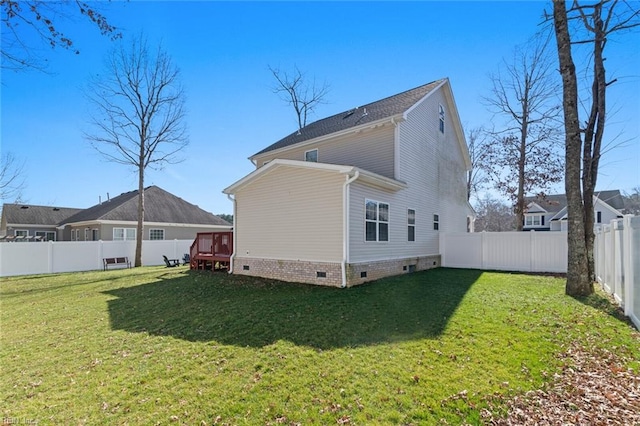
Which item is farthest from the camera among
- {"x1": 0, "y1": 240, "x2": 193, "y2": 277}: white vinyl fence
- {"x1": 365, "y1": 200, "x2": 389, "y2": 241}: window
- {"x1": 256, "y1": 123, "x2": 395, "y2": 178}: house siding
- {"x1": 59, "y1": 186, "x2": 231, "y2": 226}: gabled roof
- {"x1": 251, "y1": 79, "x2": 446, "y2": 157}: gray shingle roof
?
{"x1": 59, "y1": 186, "x2": 231, "y2": 226}: gabled roof

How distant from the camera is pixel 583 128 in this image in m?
11.0

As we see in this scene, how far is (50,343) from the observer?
18.6 ft

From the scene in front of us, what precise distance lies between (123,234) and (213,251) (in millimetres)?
12023

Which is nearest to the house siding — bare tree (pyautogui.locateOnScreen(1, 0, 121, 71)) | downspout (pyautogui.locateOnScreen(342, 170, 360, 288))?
downspout (pyautogui.locateOnScreen(342, 170, 360, 288))

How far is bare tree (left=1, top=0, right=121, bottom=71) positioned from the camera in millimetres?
4137

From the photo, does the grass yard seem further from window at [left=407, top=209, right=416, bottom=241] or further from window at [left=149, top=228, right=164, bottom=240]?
window at [left=149, top=228, right=164, bottom=240]

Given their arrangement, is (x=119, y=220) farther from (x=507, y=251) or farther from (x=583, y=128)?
(x=583, y=128)

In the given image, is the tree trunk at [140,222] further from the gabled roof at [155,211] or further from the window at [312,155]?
the window at [312,155]

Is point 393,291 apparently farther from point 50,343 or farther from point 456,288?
point 50,343

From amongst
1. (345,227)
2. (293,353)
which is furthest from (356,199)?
(293,353)

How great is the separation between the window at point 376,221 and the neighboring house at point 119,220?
18.6 metres

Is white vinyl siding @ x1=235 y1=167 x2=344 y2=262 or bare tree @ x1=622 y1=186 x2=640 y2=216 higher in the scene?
bare tree @ x1=622 y1=186 x2=640 y2=216

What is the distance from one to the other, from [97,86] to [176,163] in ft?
19.2

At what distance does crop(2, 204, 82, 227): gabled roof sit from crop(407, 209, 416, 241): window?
33100 millimetres
